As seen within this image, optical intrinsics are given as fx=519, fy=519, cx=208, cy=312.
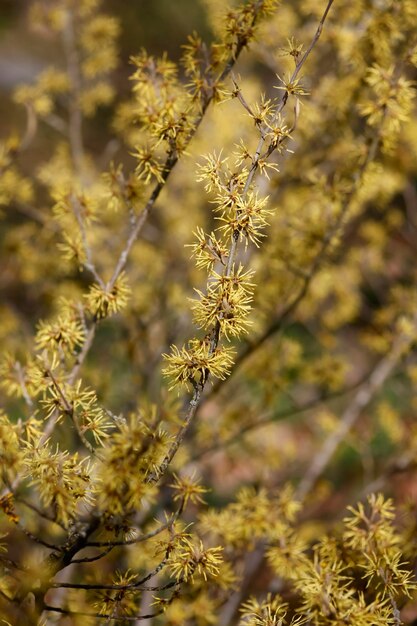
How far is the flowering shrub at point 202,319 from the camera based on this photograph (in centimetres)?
94

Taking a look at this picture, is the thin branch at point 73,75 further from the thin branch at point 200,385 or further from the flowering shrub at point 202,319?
the thin branch at point 200,385

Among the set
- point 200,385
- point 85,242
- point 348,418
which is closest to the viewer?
point 200,385

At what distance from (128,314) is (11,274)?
77 cm

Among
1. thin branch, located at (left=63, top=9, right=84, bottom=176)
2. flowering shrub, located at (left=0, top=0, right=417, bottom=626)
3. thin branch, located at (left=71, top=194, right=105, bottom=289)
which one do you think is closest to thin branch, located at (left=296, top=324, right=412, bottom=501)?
flowering shrub, located at (left=0, top=0, right=417, bottom=626)

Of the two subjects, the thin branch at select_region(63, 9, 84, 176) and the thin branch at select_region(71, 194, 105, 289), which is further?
the thin branch at select_region(63, 9, 84, 176)

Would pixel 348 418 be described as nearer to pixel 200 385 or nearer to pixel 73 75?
pixel 200 385

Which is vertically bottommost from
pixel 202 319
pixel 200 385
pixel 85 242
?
pixel 200 385

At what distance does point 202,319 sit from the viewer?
96 centimetres

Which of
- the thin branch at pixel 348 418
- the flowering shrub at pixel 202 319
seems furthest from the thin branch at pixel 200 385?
the thin branch at pixel 348 418

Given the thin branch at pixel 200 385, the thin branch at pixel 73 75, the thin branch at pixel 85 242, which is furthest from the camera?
the thin branch at pixel 73 75

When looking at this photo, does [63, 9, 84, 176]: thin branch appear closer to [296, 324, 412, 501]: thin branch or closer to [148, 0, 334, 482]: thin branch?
[148, 0, 334, 482]: thin branch

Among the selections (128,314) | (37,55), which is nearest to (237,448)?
(128,314)

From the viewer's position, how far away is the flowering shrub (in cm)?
94

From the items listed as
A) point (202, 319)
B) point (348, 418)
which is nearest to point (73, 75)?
point (202, 319)
